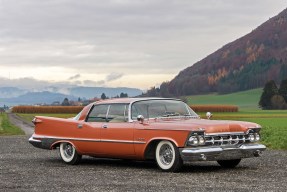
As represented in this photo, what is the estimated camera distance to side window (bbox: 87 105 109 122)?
12406 mm

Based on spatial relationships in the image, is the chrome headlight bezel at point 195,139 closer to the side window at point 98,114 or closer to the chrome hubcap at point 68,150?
the side window at point 98,114

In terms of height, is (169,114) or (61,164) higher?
(169,114)

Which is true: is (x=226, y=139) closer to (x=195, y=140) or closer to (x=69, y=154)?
(x=195, y=140)

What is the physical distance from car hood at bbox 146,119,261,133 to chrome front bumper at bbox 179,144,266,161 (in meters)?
0.33

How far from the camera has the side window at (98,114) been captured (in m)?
12.4

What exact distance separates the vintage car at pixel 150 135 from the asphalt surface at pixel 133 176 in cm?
33

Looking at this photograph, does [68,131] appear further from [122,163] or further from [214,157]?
[214,157]

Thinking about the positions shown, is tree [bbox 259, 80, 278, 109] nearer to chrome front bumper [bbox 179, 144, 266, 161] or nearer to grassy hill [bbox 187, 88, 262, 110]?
grassy hill [bbox 187, 88, 262, 110]

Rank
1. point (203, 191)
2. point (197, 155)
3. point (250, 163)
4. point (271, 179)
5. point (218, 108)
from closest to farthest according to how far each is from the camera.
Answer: point (203, 191) → point (271, 179) → point (197, 155) → point (250, 163) → point (218, 108)

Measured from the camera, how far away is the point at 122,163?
1317 cm

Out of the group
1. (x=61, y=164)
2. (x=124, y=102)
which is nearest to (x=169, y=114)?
(x=124, y=102)

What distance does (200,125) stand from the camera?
10695 mm

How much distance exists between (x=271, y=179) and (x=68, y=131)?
197 inches

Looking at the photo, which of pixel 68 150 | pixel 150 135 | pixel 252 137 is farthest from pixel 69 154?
pixel 252 137
